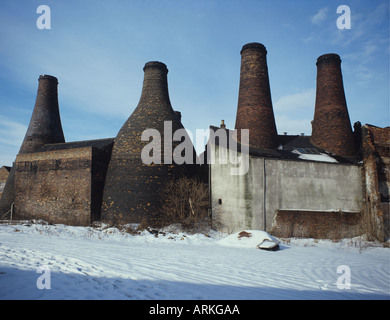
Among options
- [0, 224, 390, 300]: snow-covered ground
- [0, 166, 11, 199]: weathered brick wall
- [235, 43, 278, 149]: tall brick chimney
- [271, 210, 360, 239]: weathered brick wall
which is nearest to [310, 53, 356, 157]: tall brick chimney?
[235, 43, 278, 149]: tall brick chimney

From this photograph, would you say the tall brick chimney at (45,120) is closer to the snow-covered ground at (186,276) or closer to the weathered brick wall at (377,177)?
the snow-covered ground at (186,276)

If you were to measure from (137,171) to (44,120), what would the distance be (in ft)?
33.2

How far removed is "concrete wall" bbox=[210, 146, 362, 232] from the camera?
42.2 ft

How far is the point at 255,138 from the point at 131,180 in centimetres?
807

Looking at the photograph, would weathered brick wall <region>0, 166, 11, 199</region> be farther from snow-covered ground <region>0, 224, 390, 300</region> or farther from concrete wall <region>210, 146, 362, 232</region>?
snow-covered ground <region>0, 224, 390, 300</region>

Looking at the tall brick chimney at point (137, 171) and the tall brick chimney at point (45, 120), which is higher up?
the tall brick chimney at point (45, 120)

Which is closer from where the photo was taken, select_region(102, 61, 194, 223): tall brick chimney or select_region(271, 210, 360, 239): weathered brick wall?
select_region(271, 210, 360, 239): weathered brick wall

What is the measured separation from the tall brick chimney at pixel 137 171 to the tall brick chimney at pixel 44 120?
7.33m

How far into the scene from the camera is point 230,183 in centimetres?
1338

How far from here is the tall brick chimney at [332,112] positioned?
17125 millimetres

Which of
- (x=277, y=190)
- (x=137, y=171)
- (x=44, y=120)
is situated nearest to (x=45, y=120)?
(x=44, y=120)

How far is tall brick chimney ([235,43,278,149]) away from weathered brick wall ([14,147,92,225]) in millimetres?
9794

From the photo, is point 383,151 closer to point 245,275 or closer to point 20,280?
point 245,275

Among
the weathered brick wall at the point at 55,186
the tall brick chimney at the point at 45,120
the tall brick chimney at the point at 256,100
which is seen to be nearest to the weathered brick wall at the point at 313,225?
the tall brick chimney at the point at 256,100
